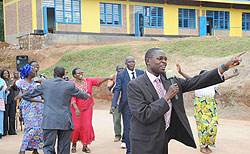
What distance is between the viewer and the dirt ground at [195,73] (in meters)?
13.4

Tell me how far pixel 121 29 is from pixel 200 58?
11777 millimetres

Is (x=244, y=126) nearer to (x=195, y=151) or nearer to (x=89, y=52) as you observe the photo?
(x=195, y=151)

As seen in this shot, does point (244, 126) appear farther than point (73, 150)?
Yes

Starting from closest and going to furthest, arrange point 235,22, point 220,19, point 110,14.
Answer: point 110,14, point 220,19, point 235,22

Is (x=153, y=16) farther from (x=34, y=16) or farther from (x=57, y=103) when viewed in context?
(x=57, y=103)

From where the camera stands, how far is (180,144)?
26.7 ft

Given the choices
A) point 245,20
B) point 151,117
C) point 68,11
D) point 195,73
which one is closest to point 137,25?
point 68,11

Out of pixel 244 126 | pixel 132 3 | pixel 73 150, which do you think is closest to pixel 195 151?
pixel 73 150

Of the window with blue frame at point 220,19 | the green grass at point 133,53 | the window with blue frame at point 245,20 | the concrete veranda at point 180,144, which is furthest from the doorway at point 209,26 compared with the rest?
the concrete veranda at point 180,144

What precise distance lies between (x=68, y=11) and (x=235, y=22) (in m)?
18.4

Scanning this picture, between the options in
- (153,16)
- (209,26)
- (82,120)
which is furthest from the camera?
(209,26)

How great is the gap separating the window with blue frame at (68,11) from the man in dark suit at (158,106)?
2575cm

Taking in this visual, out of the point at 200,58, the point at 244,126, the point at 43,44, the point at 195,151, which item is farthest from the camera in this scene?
the point at 43,44

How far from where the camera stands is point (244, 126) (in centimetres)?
1082
